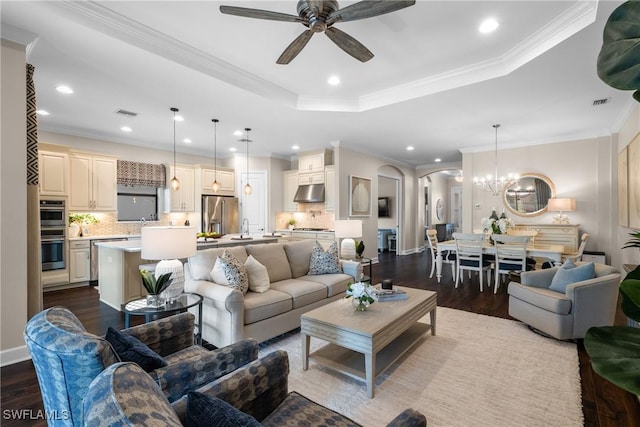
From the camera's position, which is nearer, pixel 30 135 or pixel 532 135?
pixel 30 135

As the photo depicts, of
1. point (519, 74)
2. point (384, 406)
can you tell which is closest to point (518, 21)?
point (519, 74)

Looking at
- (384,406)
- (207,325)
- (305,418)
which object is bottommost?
(384,406)

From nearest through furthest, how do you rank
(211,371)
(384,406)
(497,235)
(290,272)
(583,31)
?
(211,371), (384,406), (583,31), (290,272), (497,235)

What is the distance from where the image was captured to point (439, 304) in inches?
168

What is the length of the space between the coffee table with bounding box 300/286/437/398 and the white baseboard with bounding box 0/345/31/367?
2.50 meters

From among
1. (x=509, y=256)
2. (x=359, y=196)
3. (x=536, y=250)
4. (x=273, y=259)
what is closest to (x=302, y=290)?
(x=273, y=259)

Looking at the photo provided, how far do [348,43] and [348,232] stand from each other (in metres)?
2.64

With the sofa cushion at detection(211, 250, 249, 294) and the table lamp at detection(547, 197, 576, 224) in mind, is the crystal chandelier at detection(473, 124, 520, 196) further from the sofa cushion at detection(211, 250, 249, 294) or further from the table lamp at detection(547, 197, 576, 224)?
the sofa cushion at detection(211, 250, 249, 294)

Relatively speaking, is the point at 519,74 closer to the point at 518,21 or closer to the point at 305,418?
the point at 518,21

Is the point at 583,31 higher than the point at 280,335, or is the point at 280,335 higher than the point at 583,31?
the point at 583,31

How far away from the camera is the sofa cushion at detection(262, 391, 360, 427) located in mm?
1302

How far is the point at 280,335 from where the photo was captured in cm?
319

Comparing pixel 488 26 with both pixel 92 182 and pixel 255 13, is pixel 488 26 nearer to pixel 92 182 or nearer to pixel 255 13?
pixel 255 13

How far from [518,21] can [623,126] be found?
3967 mm
